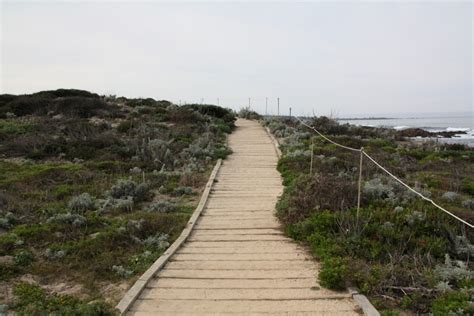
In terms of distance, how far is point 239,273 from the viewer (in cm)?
588

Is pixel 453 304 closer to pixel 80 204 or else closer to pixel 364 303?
pixel 364 303

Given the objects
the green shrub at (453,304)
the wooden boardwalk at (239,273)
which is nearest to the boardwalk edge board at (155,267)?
the wooden boardwalk at (239,273)

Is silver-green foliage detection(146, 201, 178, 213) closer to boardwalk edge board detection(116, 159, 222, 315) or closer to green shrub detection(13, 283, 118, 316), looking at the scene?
boardwalk edge board detection(116, 159, 222, 315)

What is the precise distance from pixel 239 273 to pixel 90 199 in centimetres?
473

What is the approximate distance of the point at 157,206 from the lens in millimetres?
9109

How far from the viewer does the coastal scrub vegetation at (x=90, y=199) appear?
605cm

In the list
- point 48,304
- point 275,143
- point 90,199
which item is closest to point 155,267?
point 48,304

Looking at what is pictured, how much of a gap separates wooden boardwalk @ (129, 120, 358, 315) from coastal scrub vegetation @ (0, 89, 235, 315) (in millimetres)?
516

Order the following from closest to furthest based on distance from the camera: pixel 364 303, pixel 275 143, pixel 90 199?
pixel 364 303 → pixel 90 199 → pixel 275 143

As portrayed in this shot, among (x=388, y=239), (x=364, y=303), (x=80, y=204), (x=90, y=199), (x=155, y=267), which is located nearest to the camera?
(x=364, y=303)

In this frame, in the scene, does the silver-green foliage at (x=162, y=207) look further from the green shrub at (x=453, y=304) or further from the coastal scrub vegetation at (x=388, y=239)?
the green shrub at (x=453, y=304)

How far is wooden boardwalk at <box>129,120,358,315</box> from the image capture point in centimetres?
493

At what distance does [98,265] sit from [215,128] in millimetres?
13867

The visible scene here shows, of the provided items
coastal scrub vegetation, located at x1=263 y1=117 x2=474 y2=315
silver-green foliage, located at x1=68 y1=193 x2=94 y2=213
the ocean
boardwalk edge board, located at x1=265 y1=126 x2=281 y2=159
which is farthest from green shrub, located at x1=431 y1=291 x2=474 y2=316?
the ocean
